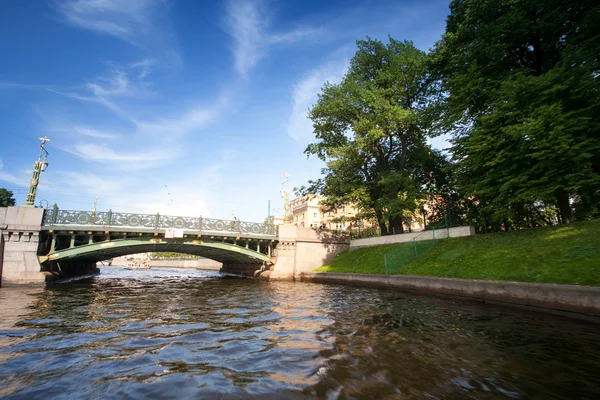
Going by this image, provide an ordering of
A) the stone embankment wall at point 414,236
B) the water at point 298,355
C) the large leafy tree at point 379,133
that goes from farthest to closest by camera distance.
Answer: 1. the large leafy tree at point 379,133
2. the stone embankment wall at point 414,236
3. the water at point 298,355

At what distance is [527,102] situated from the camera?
1591 centimetres

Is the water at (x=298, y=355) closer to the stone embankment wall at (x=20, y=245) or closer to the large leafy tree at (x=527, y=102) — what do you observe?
the large leafy tree at (x=527, y=102)

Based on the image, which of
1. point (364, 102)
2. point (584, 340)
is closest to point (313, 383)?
point (584, 340)

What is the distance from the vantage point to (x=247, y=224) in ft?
93.1

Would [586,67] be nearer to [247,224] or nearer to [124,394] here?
[124,394]

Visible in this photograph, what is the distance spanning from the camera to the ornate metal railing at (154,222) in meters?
21.5

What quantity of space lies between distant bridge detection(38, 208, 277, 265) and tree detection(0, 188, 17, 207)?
89.3 ft

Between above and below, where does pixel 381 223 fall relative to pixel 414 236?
above

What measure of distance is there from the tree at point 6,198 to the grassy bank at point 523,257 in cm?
5440

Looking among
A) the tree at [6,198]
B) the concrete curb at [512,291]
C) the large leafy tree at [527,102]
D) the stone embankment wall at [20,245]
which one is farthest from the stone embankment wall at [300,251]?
the tree at [6,198]

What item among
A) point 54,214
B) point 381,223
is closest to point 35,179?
point 54,214

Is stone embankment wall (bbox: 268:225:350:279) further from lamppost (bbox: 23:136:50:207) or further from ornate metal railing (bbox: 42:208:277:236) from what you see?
lamppost (bbox: 23:136:50:207)

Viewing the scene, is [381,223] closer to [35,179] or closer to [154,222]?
[154,222]

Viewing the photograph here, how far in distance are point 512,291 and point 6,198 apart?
2471 inches
